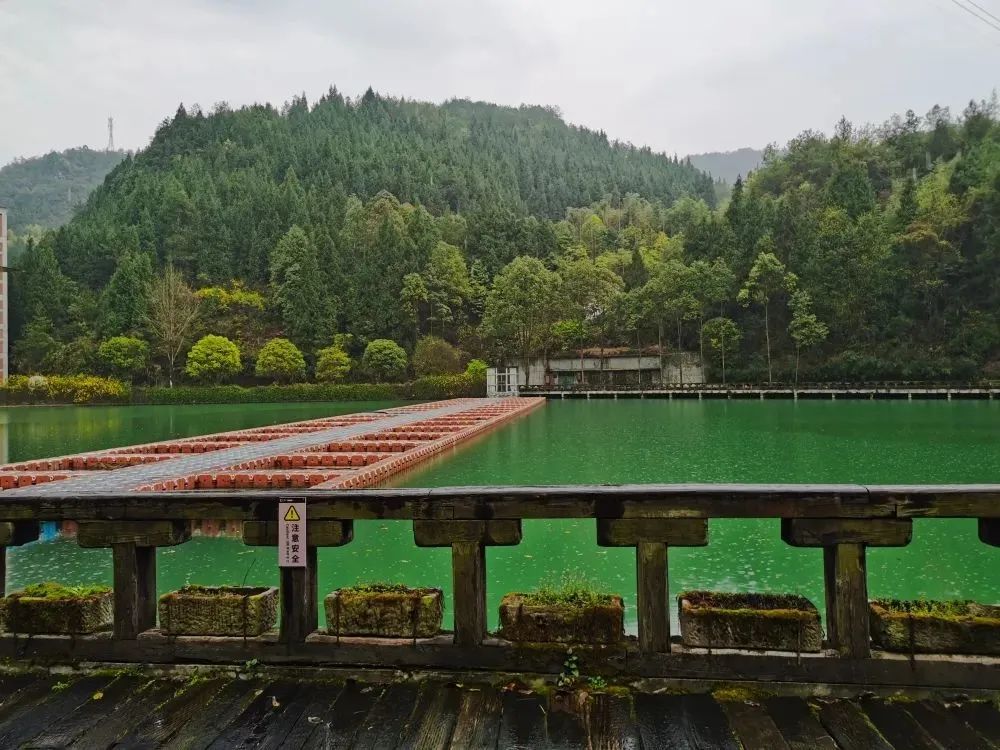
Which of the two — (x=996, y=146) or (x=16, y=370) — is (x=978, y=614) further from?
(x=16, y=370)

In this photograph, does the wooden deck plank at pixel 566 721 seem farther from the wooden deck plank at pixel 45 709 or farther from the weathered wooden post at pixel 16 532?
the weathered wooden post at pixel 16 532

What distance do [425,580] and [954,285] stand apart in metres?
64.7

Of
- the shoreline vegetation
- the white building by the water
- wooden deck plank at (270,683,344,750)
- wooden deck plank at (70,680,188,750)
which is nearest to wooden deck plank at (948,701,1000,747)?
wooden deck plank at (270,683,344,750)

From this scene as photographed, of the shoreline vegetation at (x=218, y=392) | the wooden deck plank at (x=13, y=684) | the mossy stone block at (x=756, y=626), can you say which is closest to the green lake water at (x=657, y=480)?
the wooden deck plank at (x=13, y=684)

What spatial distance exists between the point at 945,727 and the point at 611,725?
1.37m

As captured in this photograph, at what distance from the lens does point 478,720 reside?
2934 mm

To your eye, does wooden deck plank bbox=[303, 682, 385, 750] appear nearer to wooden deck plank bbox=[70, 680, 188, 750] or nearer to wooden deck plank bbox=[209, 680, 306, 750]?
wooden deck plank bbox=[209, 680, 306, 750]

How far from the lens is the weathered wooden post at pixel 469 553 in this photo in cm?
333

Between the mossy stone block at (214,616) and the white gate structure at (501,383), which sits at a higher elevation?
the white gate structure at (501,383)

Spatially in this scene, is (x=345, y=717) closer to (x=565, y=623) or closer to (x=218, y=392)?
(x=565, y=623)

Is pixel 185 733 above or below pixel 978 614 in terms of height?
below

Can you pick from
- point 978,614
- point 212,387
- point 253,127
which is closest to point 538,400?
A: point 212,387

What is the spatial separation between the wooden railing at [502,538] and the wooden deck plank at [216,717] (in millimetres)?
186

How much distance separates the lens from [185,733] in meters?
2.88
